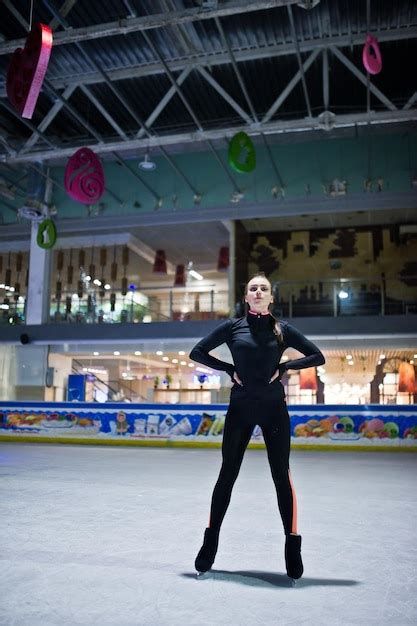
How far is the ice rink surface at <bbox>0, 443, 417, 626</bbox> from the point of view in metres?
2.49

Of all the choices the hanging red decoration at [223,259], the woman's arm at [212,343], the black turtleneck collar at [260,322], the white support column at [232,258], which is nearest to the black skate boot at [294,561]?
the woman's arm at [212,343]

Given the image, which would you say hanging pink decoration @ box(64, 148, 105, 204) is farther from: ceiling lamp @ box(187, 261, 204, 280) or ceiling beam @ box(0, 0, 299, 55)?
ceiling lamp @ box(187, 261, 204, 280)

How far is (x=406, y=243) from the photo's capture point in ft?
60.3

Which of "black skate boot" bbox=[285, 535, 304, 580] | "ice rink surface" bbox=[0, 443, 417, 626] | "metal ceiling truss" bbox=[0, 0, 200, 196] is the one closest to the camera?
"ice rink surface" bbox=[0, 443, 417, 626]

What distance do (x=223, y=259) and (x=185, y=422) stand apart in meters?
8.45

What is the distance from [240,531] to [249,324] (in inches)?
70.8

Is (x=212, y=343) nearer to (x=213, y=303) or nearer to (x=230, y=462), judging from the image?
(x=230, y=462)

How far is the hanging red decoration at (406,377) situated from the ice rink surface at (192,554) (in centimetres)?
820

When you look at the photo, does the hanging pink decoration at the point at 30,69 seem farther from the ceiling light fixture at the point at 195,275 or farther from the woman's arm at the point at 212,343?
the ceiling light fixture at the point at 195,275

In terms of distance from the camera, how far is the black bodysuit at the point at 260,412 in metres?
3.04

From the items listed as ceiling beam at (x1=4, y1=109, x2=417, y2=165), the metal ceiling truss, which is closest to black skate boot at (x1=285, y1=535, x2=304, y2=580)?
the metal ceiling truss

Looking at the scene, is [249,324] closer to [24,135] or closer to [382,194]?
[382,194]

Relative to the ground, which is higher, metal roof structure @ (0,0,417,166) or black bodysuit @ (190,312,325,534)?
metal roof structure @ (0,0,417,166)

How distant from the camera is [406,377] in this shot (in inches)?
Result: 616
